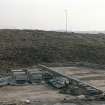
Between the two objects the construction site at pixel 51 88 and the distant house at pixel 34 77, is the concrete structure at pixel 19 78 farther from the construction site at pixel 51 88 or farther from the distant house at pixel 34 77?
the distant house at pixel 34 77

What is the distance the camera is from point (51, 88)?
17.2 metres

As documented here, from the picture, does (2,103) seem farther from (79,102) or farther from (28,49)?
(28,49)

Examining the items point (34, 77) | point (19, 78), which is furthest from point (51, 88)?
point (19, 78)

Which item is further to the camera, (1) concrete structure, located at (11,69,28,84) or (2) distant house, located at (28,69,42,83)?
(2) distant house, located at (28,69,42,83)

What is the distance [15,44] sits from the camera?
3189 cm

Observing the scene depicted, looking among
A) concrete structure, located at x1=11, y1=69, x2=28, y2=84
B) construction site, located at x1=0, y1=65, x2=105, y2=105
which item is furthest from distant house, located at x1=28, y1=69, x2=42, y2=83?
concrete structure, located at x1=11, y1=69, x2=28, y2=84

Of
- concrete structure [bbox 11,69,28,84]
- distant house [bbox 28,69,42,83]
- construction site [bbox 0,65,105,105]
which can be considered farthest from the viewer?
distant house [bbox 28,69,42,83]

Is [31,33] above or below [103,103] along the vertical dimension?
above

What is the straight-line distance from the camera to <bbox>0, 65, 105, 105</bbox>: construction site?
46.6 feet

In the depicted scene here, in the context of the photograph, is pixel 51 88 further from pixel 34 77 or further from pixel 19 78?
pixel 19 78

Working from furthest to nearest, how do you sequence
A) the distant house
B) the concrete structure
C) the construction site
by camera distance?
1. the distant house
2. the concrete structure
3. the construction site

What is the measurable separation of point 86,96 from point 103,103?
105 centimetres

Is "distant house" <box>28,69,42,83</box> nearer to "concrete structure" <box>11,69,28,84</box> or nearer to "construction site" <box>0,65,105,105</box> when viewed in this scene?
"construction site" <box>0,65,105,105</box>

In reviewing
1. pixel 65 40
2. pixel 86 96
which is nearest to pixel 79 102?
pixel 86 96
